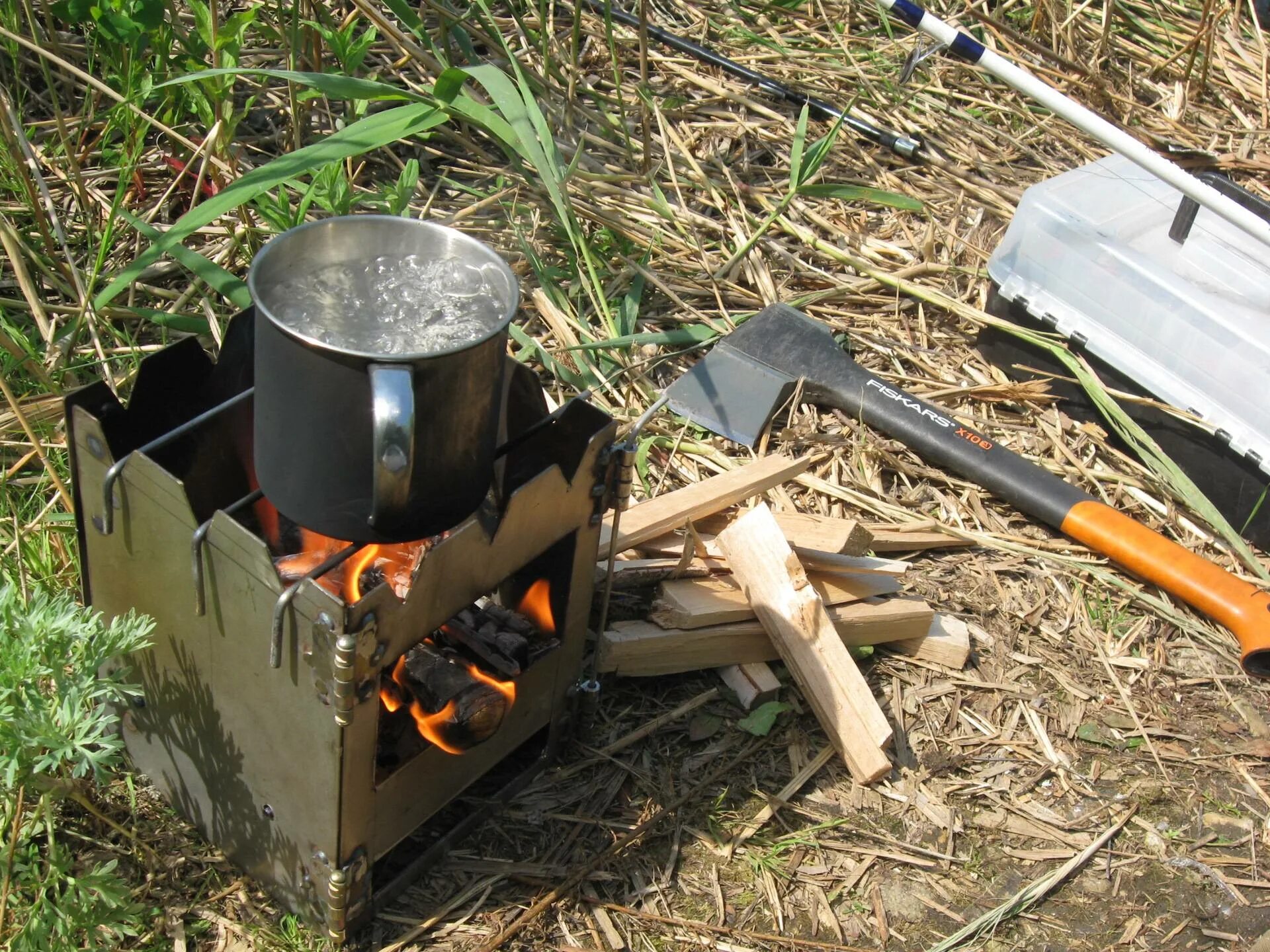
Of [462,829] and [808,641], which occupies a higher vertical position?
[808,641]

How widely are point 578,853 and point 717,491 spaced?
0.88 m

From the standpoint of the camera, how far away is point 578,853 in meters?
2.35

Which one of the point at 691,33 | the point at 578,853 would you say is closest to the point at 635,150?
the point at 691,33

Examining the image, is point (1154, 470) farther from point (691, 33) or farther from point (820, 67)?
point (691, 33)

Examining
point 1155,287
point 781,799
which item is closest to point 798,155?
point 1155,287

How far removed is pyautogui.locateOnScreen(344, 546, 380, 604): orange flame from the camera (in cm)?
204

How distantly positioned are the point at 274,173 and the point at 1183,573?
7.37ft

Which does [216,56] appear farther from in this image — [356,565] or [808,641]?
[808,641]

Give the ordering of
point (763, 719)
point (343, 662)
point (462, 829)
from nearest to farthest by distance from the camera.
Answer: point (343, 662), point (462, 829), point (763, 719)

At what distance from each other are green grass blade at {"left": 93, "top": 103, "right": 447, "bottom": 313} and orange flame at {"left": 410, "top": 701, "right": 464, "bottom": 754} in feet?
3.77

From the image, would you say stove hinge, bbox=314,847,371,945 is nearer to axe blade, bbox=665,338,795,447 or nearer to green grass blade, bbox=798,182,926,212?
axe blade, bbox=665,338,795,447

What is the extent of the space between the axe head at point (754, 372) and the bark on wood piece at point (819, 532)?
410mm

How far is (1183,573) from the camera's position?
2934 millimetres

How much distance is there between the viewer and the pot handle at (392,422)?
60.9 inches
